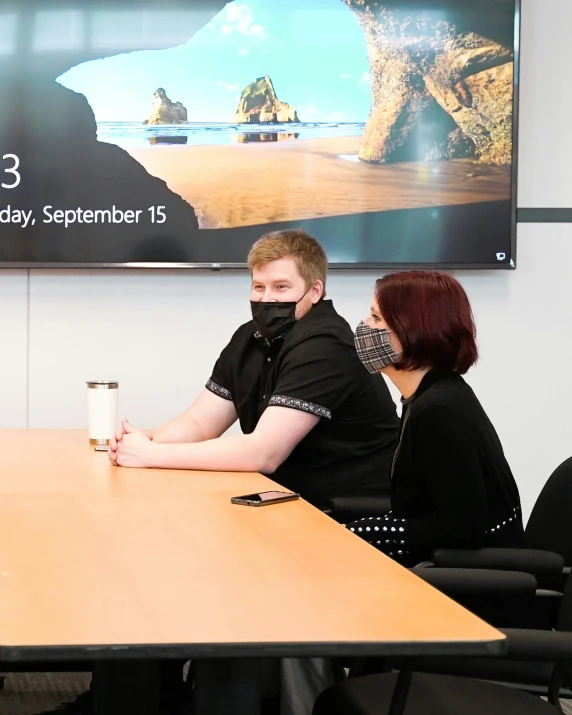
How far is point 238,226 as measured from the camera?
3945 millimetres

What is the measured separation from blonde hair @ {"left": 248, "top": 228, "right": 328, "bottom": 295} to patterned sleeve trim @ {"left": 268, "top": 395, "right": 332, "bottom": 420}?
41 centimetres

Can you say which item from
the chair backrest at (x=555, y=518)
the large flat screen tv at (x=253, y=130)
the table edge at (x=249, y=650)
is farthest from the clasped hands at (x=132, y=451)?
the large flat screen tv at (x=253, y=130)

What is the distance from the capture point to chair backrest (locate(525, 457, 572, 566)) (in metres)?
2.25

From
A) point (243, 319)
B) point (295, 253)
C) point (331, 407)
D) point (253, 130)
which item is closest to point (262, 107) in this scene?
point (253, 130)

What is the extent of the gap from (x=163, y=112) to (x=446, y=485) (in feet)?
7.62

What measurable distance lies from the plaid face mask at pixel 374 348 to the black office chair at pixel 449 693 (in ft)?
2.48

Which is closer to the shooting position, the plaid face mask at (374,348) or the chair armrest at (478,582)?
the chair armrest at (478,582)

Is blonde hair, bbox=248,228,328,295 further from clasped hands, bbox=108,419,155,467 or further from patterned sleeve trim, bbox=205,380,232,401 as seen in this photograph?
clasped hands, bbox=108,419,155,467

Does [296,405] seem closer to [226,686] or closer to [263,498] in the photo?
[263,498]

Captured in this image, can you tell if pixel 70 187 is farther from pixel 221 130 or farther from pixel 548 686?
pixel 548 686

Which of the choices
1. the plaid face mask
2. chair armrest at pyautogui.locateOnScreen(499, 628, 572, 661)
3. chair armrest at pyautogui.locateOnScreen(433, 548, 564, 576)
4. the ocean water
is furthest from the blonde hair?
chair armrest at pyautogui.locateOnScreen(499, 628, 572, 661)

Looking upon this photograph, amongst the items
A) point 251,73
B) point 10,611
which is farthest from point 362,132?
point 10,611

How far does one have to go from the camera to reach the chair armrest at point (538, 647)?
151 centimetres

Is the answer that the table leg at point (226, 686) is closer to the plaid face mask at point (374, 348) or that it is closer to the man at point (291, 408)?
the man at point (291, 408)
